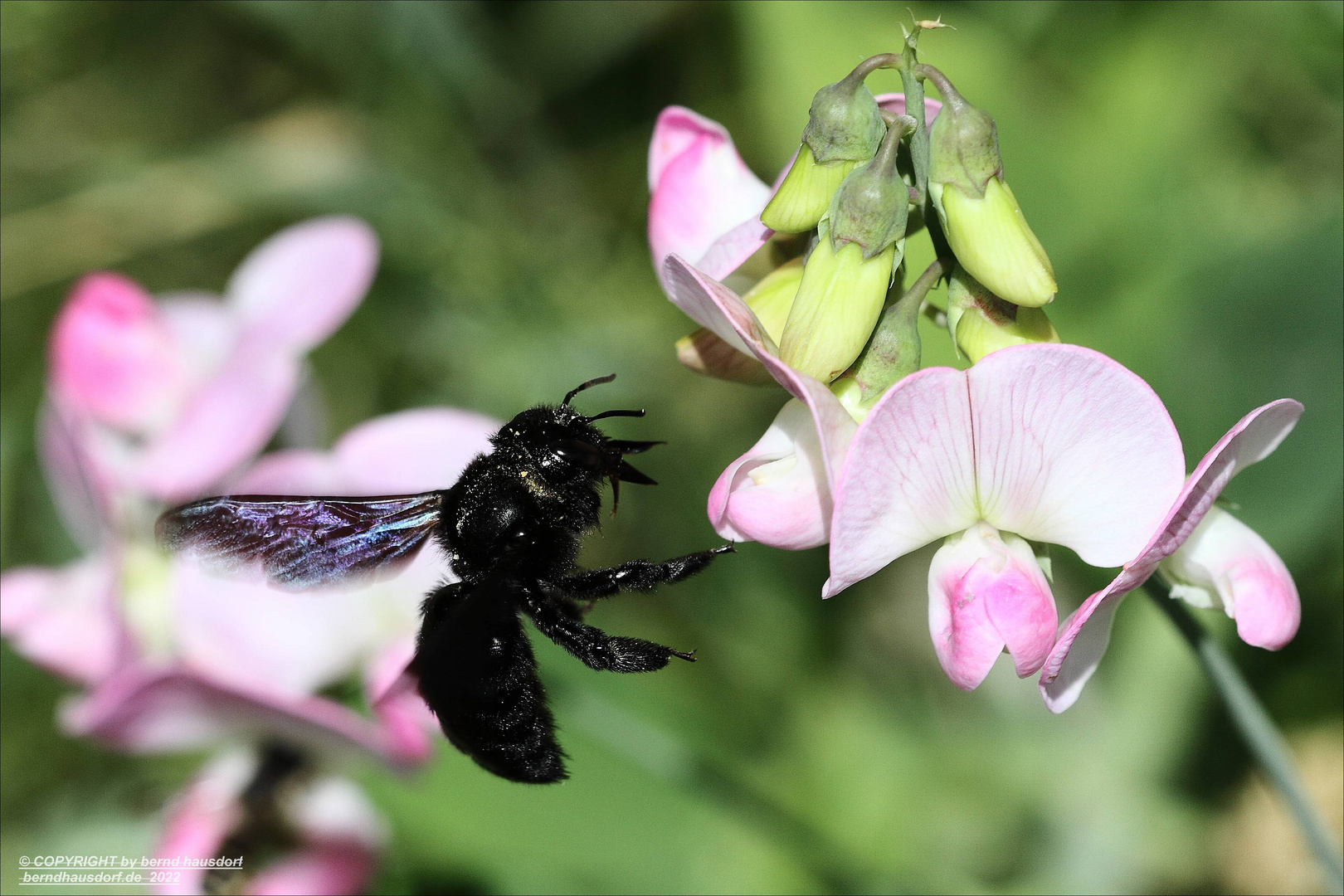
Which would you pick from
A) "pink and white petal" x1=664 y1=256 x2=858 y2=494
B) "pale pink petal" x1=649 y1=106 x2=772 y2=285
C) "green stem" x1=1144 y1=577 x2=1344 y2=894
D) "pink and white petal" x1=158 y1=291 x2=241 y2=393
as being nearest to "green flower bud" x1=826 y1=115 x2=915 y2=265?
"pink and white petal" x1=664 y1=256 x2=858 y2=494

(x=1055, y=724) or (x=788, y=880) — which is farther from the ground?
(x=1055, y=724)

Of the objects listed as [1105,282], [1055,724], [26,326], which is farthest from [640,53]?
[1055,724]

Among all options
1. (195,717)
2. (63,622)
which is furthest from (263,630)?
(63,622)

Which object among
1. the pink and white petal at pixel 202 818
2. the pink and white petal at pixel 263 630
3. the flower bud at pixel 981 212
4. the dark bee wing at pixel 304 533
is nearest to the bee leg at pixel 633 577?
the dark bee wing at pixel 304 533

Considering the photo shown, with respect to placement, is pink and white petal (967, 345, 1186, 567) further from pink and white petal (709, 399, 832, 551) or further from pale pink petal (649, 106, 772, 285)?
pale pink petal (649, 106, 772, 285)

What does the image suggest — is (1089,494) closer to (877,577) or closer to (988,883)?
(988,883)

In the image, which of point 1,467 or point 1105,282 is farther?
point 1,467
